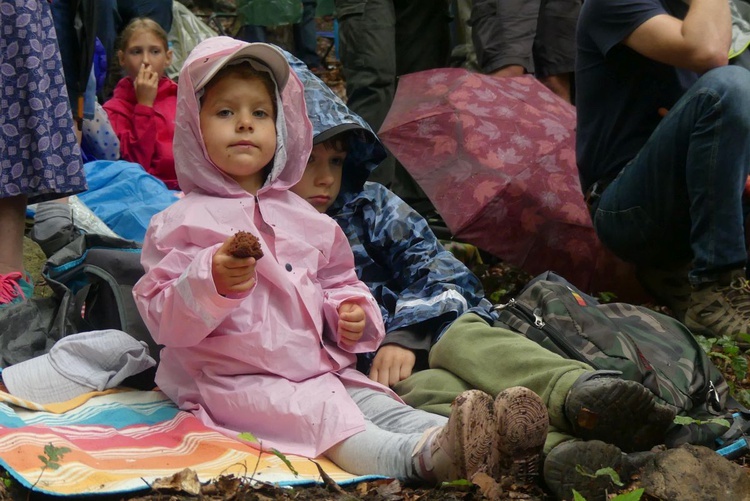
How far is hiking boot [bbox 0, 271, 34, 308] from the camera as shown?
409 cm

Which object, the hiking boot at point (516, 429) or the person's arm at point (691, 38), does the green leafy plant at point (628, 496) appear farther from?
the person's arm at point (691, 38)

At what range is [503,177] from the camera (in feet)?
16.3

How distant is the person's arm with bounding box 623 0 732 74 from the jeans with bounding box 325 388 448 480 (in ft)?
6.44

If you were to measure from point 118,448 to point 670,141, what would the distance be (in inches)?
97.5

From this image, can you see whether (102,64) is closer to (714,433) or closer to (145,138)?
(145,138)

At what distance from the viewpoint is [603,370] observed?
304 cm

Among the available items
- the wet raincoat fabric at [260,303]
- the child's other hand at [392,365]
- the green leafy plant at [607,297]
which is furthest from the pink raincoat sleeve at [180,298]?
the green leafy plant at [607,297]

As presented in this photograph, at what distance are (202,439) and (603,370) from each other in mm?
1123

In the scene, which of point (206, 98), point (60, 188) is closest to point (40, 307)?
point (60, 188)

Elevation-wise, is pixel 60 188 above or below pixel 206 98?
below

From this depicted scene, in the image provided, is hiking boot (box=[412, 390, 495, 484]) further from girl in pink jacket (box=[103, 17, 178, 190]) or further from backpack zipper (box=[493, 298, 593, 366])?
girl in pink jacket (box=[103, 17, 178, 190])

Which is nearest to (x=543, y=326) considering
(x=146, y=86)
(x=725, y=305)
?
(x=725, y=305)

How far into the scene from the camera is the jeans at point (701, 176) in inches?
165

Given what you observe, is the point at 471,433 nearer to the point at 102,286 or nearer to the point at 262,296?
the point at 262,296
